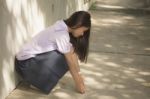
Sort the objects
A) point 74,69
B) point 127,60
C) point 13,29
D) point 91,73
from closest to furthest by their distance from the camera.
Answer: point 13,29 → point 74,69 → point 91,73 → point 127,60

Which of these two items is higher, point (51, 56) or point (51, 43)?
point (51, 43)

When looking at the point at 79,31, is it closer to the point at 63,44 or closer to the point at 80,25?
the point at 80,25

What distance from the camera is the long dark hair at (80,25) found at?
14.4ft

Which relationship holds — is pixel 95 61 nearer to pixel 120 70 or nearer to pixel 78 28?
pixel 120 70

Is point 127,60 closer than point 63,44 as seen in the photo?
No

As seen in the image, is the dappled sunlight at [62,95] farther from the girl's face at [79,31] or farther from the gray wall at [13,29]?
the girl's face at [79,31]

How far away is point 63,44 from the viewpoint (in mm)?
4352

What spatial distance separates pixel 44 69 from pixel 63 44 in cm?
35

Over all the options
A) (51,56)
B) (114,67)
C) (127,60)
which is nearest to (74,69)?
(51,56)

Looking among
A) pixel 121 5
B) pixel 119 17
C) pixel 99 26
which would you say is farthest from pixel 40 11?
pixel 121 5

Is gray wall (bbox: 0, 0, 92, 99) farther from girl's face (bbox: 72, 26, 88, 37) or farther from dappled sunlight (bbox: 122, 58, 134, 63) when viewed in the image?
dappled sunlight (bbox: 122, 58, 134, 63)

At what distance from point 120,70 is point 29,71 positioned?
1.53 m

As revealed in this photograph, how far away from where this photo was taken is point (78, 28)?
439 cm

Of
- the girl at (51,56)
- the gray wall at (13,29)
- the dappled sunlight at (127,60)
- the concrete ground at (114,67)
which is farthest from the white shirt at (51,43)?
the dappled sunlight at (127,60)
